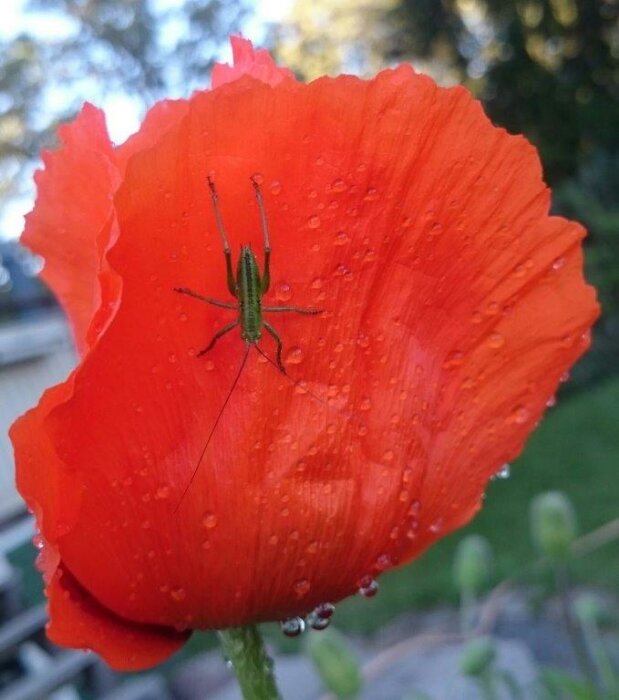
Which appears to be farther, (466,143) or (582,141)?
(582,141)

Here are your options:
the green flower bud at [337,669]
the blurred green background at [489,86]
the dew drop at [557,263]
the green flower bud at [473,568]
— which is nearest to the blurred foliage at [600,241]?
the blurred green background at [489,86]

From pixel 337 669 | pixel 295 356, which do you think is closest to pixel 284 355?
pixel 295 356

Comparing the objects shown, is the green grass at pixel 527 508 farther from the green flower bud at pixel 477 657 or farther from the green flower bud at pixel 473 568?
the green flower bud at pixel 477 657

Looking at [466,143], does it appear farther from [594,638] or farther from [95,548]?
→ [594,638]

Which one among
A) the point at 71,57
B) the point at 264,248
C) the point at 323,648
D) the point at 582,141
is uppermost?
the point at 71,57

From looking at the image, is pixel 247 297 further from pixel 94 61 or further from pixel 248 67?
pixel 94 61

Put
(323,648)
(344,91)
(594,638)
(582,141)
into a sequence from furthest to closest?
1. (582,141)
2. (594,638)
3. (323,648)
4. (344,91)

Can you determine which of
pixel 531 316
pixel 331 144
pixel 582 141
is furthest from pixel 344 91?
pixel 582 141
